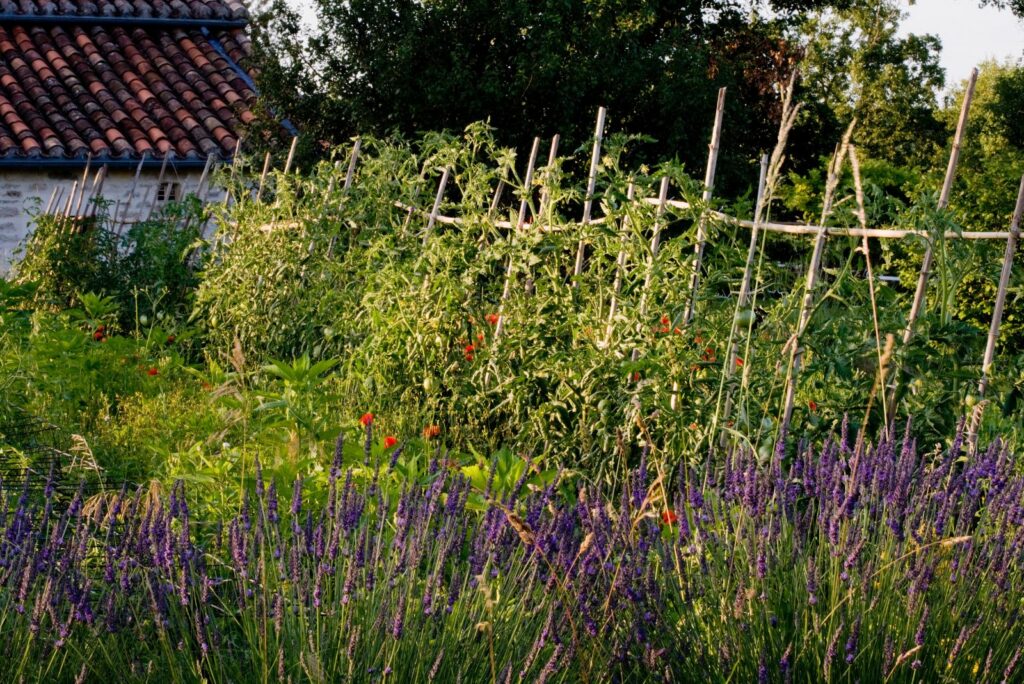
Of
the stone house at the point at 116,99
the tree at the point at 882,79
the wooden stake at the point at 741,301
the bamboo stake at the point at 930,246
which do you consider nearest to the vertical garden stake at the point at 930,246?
the bamboo stake at the point at 930,246

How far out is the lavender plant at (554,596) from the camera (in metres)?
2.41

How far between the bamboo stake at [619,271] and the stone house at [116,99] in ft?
28.8

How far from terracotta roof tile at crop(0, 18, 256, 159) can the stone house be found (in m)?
0.02

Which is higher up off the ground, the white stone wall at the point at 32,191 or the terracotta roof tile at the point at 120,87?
the terracotta roof tile at the point at 120,87

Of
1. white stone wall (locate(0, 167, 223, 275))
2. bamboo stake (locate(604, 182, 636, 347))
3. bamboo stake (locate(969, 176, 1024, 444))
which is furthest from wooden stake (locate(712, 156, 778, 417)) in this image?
white stone wall (locate(0, 167, 223, 275))

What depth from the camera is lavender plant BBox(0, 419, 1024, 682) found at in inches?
95.0

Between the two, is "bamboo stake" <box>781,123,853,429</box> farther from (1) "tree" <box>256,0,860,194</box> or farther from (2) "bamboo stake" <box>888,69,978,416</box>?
(1) "tree" <box>256,0,860,194</box>

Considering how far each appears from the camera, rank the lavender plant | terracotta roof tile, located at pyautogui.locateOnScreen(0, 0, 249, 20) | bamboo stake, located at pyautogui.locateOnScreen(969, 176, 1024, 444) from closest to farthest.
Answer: the lavender plant → bamboo stake, located at pyautogui.locateOnScreen(969, 176, 1024, 444) → terracotta roof tile, located at pyautogui.locateOnScreen(0, 0, 249, 20)

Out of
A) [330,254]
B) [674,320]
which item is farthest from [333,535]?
[330,254]

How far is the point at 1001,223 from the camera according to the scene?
13328 millimetres

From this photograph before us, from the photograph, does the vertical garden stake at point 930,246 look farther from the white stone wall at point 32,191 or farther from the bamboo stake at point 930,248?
the white stone wall at point 32,191

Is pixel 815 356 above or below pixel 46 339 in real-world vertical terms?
above

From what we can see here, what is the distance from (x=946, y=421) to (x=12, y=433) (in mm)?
3711

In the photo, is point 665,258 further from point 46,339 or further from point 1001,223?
point 1001,223
